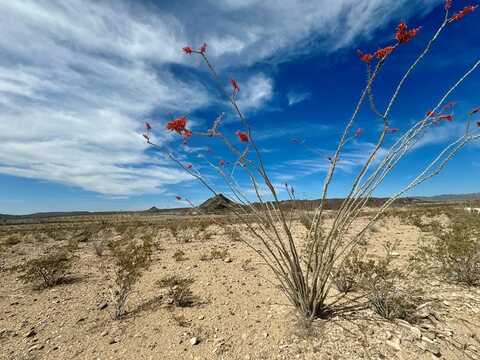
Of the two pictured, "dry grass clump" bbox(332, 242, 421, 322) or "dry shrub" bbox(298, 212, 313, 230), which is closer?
"dry grass clump" bbox(332, 242, 421, 322)

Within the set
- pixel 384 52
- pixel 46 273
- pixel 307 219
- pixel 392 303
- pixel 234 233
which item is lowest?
pixel 392 303

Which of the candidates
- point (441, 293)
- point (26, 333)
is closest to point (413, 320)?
point (441, 293)

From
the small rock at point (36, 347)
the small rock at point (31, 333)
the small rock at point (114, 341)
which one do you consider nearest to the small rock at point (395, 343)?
the small rock at point (114, 341)

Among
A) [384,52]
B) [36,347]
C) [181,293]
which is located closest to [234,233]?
→ [181,293]

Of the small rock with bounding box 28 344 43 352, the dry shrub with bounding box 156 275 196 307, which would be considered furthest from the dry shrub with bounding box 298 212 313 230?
the small rock with bounding box 28 344 43 352

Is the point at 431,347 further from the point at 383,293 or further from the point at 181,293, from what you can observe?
the point at 181,293

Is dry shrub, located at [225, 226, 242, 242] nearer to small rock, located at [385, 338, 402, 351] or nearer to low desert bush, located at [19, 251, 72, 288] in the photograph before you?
small rock, located at [385, 338, 402, 351]

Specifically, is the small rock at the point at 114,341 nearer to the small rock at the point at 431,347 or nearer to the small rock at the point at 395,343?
the small rock at the point at 395,343

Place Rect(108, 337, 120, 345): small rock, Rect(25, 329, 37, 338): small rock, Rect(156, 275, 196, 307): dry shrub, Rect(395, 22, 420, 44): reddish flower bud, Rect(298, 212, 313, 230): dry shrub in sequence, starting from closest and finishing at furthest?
Rect(395, 22, 420, 44): reddish flower bud, Rect(108, 337, 120, 345): small rock, Rect(25, 329, 37, 338): small rock, Rect(298, 212, 313, 230): dry shrub, Rect(156, 275, 196, 307): dry shrub

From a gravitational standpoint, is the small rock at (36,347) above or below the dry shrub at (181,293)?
below

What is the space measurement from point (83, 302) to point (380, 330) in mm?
4480

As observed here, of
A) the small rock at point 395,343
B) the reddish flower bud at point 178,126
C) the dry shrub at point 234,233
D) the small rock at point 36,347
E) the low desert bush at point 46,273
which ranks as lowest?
the small rock at point 395,343

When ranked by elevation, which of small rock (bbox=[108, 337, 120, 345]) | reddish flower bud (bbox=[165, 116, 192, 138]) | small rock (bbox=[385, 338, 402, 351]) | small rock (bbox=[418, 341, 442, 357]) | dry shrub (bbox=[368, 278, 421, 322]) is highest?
reddish flower bud (bbox=[165, 116, 192, 138])

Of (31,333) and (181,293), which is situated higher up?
(181,293)
